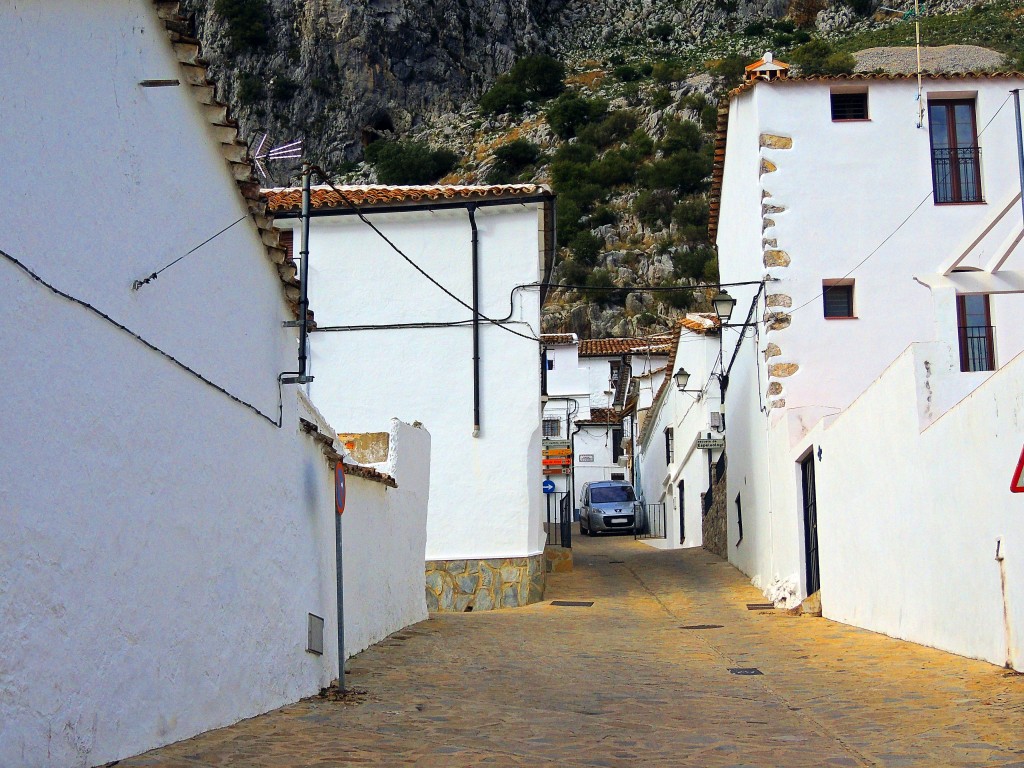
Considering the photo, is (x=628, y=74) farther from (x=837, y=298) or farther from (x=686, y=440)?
(x=837, y=298)

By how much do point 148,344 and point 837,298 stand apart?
1342 cm

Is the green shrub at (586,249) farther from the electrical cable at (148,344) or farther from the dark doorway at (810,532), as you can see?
the electrical cable at (148,344)

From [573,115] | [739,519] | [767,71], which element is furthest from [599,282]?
[767,71]

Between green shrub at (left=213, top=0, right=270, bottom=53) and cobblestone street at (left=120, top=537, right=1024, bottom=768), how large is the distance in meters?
71.3

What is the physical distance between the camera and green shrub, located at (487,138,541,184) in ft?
250

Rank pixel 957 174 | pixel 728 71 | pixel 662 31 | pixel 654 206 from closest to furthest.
Result: pixel 957 174
pixel 654 206
pixel 728 71
pixel 662 31

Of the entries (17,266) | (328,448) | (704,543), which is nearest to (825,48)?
(704,543)

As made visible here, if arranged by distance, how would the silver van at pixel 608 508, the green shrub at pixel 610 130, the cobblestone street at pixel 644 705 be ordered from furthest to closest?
the green shrub at pixel 610 130 < the silver van at pixel 608 508 < the cobblestone street at pixel 644 705

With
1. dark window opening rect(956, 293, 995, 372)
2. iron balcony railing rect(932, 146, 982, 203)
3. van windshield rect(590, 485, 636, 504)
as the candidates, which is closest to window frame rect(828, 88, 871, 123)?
iron balcony railing rect(932, 146, 982, 203)

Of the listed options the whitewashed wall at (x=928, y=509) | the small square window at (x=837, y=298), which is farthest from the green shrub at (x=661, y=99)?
the whitewashed wall at (x=928, y=509)

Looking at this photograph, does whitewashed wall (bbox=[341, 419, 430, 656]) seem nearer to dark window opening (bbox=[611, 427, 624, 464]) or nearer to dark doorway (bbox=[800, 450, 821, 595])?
dark doorway (bbox=[800, 450, 821, 595])

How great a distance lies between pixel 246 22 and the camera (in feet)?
255

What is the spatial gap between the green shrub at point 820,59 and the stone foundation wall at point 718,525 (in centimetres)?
3817

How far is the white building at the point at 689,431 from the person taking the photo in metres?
28.1
